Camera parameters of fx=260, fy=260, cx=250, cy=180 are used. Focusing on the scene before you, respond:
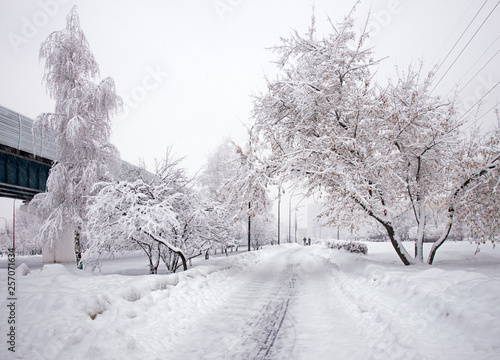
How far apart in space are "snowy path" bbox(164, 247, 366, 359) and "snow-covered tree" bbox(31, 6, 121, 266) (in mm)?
9145

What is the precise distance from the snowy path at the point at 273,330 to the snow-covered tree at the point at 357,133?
3.80m

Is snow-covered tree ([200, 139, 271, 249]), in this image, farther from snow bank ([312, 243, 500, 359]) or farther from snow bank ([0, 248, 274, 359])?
snow bank ([312, 243, 500, 359])

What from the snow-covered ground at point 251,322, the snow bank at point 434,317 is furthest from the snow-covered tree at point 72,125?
the snow bank at point 434,317

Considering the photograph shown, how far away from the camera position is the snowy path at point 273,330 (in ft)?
12.9

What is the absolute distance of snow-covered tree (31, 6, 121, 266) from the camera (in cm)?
1212

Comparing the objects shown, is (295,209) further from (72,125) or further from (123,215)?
(72,125)

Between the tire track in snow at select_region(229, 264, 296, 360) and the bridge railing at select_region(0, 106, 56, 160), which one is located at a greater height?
the bridge railing at select_region(0, 106, 56, 160)

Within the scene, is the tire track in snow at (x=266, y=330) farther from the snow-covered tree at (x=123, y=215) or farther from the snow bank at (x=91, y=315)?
the snow-covered tree at (x=123, y=215)

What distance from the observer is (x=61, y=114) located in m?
12.5

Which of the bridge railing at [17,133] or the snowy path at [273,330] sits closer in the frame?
the snowy path at [273,330]

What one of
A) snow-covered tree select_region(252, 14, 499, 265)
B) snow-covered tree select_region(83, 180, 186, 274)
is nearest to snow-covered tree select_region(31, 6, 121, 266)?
snow-covered tree select_region(83, 180, 186, 274)

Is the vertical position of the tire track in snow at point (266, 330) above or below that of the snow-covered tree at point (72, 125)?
below

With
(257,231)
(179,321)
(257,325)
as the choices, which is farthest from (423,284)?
(257,231)

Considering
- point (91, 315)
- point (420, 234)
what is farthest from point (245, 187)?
point (420, 234)
